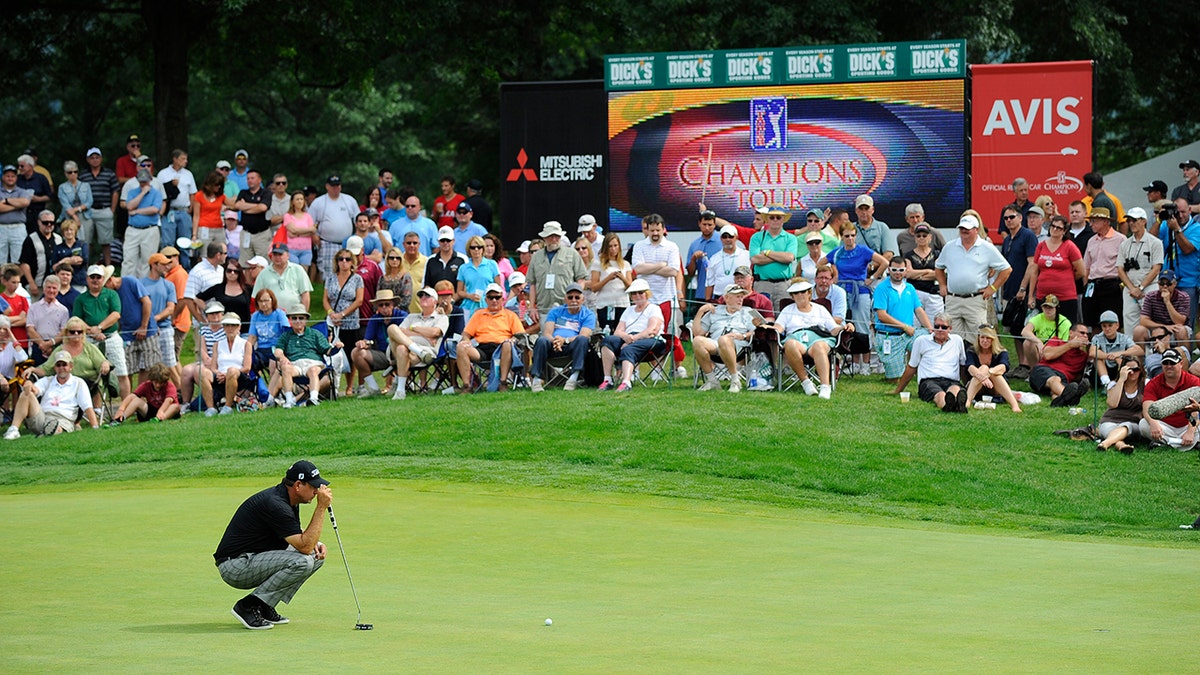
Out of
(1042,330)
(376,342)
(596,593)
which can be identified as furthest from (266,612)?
(1042,330)

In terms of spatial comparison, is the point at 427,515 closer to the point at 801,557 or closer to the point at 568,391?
the point at 801,557

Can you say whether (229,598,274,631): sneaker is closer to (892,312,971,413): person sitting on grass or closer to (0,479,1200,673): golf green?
(0,479,1200,673): golf green

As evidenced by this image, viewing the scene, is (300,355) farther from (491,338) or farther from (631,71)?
(631,71)

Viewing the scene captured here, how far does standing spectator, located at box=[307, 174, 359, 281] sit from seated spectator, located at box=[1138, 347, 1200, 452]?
1224cm

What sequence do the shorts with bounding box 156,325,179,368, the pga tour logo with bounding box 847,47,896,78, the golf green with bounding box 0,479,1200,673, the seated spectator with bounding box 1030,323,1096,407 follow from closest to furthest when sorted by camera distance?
1. the golf green with bounding box 0,479,1200,673
2. the seated spectator with bounding box 1030,323,1096,407
3. the shorts with bounding box 156,325,179,368
4. the pga tour logo with bounding box 847,47,896,78

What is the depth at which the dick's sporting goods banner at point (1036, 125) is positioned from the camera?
22203 mm

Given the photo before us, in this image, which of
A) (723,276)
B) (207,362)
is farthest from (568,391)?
(207,362)

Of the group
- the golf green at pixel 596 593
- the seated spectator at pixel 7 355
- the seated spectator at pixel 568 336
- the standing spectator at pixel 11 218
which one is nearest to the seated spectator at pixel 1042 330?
the seated spectator at pixel 568 336

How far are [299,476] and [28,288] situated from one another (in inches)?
560

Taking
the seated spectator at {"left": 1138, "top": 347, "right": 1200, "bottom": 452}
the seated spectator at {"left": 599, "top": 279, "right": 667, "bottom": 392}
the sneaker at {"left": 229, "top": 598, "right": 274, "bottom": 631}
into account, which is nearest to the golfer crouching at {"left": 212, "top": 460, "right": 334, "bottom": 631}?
the sneaker at {"left": 229, "top": 598, "right": 274, "bottom": 631}

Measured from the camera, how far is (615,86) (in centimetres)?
2398

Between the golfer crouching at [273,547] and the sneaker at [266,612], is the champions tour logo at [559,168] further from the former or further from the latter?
the sneaker at [266,612]

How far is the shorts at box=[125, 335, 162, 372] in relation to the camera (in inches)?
805

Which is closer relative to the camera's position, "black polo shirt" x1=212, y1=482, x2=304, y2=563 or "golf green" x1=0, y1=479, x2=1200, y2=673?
"golf green" x1=0, y1=479, x2=1200, y2=673
